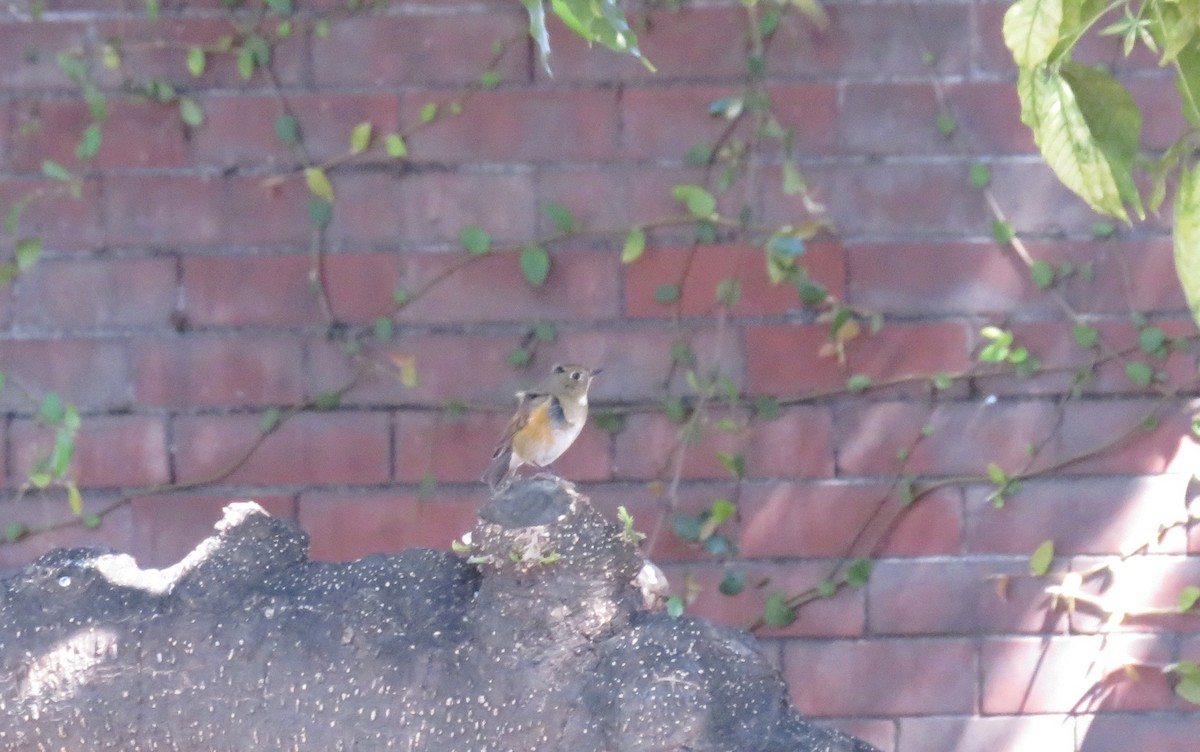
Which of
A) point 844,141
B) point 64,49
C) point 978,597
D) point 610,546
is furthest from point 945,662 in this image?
point 64,49

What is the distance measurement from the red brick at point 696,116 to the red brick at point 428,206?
0.69 ft

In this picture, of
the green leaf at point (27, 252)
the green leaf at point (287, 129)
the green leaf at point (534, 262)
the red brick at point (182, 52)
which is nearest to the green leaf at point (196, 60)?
the red brick at point (182, 52)

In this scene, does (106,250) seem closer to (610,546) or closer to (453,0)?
(453,0)

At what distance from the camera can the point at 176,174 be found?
2275 millimetres

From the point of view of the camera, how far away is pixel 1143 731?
7.59 feet

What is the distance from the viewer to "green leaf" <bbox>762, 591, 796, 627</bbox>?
7.47ft

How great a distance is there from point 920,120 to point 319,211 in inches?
40.9

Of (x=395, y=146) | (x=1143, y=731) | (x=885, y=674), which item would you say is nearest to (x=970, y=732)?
(x=885, y=674)

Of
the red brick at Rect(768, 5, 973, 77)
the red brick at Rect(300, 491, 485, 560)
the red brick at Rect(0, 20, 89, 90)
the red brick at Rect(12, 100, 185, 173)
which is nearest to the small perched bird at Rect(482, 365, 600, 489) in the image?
the red brick at Rect(300, 491, 485, 560)

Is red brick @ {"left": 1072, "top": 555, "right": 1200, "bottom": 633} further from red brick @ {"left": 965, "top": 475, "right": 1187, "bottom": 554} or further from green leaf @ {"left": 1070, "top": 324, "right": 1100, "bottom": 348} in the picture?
green leaf @ {"left": 1070, "top": 324, "right": 1100, "bottom": 348}

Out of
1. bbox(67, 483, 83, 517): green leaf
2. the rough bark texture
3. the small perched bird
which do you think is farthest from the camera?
bbox(67, 483, 83, 517): green leaf

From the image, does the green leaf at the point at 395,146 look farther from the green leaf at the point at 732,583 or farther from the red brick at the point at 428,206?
the green leaf at the point at 732,583

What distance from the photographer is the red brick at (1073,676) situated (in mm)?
2305

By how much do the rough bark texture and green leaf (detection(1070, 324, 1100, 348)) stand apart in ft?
4.51
